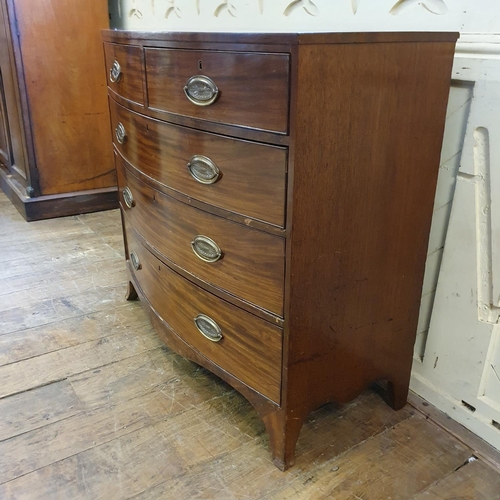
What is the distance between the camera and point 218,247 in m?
1.12

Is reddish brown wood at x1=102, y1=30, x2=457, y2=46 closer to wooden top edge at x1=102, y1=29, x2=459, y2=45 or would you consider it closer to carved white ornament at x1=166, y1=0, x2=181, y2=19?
wooden top edge at x1=102, y1=29, x2=459, y2=45

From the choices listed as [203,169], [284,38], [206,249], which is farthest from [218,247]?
[284,38]

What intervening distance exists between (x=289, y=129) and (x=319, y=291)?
1.13 ft

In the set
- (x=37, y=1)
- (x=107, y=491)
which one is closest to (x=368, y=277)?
(x=107, y=491)

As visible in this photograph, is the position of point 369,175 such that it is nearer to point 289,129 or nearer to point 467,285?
point 289,129

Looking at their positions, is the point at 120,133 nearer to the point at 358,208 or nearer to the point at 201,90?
the point at 201,90

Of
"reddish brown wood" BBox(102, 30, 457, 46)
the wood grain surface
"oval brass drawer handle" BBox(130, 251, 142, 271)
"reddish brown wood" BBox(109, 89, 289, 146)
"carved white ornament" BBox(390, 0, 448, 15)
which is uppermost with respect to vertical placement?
"carved white ornament" BBox(390, 0, 448, 15)

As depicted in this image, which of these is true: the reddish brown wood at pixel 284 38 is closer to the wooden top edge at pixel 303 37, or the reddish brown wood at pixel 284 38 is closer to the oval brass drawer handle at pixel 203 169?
the wooden top edge at pixel 303 37

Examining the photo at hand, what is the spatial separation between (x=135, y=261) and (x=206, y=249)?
1.84 ft

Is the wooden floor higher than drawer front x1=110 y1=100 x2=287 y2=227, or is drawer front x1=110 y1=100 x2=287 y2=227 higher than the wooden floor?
drawer front x1=110 y1=100 x2=287 y2=227

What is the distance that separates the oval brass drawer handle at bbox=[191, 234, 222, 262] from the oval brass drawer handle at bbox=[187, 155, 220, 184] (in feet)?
0.44

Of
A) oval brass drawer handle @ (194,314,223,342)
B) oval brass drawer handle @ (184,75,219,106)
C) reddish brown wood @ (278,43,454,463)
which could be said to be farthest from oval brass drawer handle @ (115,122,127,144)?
reddish brown wood @ (278,43,454,463)

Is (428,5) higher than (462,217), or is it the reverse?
(428,5)

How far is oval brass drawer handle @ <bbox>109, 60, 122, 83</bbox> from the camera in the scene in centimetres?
136
